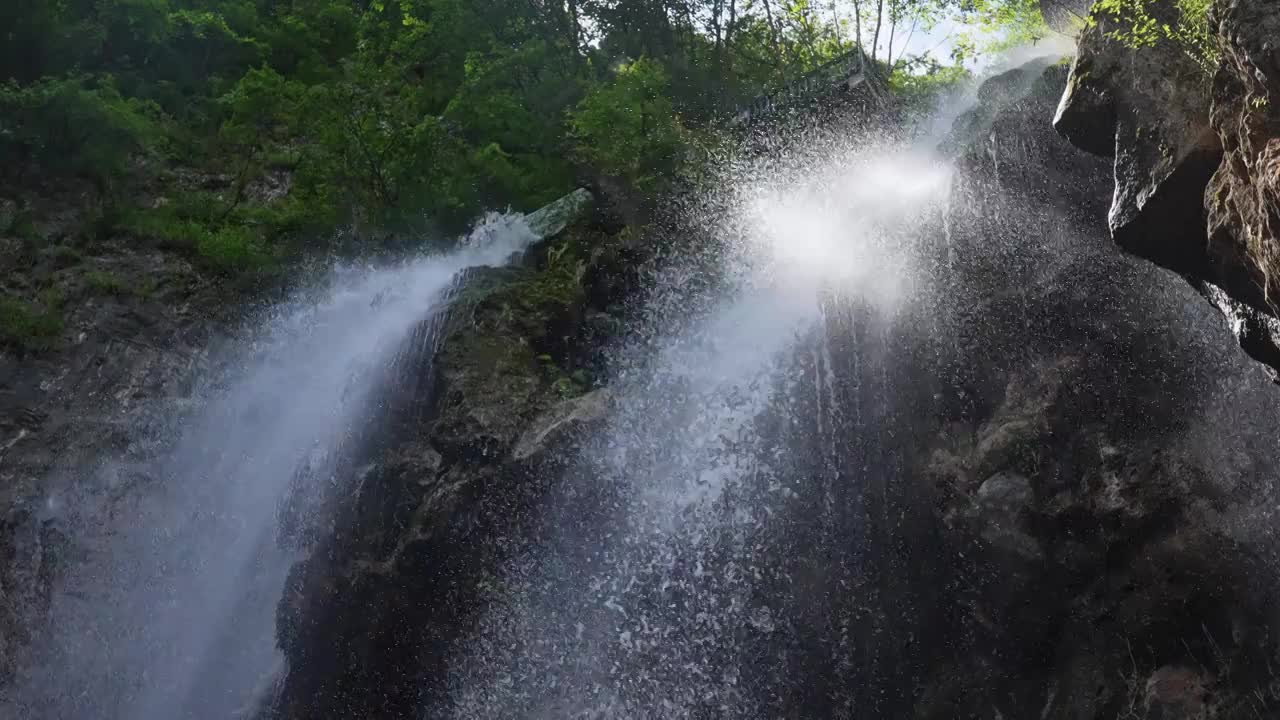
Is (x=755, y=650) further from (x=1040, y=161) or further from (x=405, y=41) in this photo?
(x=405, y=41)

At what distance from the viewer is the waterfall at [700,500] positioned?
11.2 metres

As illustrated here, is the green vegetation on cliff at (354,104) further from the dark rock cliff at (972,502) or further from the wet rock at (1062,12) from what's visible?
the dark rock cliff at (972,502)

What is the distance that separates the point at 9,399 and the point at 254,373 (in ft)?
10.9

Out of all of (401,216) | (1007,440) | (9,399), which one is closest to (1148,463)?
(1007,440)

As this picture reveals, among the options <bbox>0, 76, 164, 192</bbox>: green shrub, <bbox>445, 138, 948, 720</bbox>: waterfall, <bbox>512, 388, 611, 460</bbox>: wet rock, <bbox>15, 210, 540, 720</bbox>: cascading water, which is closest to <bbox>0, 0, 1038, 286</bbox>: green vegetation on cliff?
<bbox>0, 76, 164, 192</bbox>: green shrub

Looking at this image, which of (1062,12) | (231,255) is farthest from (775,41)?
(231,255)

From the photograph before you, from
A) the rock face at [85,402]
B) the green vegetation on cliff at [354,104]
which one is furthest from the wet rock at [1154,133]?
the rock face at [85,402]

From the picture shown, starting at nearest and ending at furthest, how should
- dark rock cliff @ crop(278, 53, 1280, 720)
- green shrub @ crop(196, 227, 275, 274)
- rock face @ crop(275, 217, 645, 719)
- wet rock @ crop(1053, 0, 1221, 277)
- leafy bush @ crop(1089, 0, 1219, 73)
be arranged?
leafy bush @ crop(1089, 0, 1219, 73) < wet rock @ crop(1053, 0, 1221, 277) < dark rock cliff @ crop(278, 53, 1280, 720) < rock face @ crop(275, 217, 645, 719) < green shrub @ crop(196, 227, 275, 274)

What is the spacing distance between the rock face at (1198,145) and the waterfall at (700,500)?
4.57 meters

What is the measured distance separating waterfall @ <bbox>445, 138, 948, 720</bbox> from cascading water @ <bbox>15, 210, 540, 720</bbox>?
3322 mm

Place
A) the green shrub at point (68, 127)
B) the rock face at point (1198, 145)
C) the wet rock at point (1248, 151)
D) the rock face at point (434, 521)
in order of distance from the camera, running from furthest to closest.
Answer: the green shrub at point (68, 127)
the rock face at point (434, 521)
the rock face at point (1198, 145)
the wet rock at point (1248, 151)

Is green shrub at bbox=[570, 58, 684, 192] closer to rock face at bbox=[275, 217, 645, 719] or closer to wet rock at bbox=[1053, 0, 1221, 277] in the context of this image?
rock face at bbox=[275, 217, 645, 719]

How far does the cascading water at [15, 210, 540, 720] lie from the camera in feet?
41.5

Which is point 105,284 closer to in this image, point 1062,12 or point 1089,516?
point 1089,516
